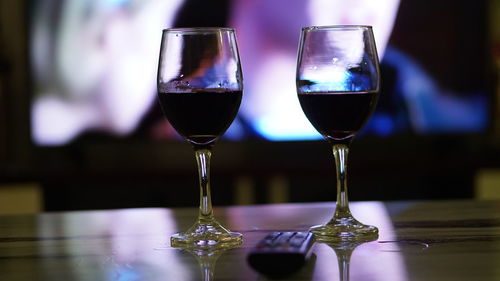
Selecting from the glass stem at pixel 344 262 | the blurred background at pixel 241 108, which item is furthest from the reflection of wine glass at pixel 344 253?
the blurred background at pixel 241 108

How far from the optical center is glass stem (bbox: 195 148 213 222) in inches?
32.1

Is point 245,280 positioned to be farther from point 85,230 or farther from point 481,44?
point 481,44

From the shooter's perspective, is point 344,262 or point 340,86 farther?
point 340,86

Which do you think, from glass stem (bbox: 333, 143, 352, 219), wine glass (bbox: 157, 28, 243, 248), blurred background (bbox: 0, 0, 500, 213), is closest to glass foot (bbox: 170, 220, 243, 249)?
wine glass (bbox: 157, 28, 243, 248)

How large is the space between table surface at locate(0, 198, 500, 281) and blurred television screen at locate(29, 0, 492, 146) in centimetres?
172

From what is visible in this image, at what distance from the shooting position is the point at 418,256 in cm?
72

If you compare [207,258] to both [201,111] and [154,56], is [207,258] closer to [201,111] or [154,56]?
[201,111]

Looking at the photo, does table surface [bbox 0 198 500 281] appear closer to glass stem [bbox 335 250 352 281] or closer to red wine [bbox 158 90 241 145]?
glass stem [bbox 335 250 352 281]

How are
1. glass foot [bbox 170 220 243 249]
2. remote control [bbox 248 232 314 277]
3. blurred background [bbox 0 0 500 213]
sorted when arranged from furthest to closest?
blurred background [bbox 0 0 500 213] < glass foot [bbox 170 220 243 249] < remote control [bbox 248 232 314 277]

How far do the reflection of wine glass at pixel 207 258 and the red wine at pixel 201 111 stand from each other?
0.40 feet

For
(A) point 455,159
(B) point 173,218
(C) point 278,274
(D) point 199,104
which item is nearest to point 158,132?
(A) point 455,159

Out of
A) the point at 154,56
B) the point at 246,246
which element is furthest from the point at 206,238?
the point at 154,56

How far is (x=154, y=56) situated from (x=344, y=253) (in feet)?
6.77

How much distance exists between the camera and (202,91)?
820 mm
